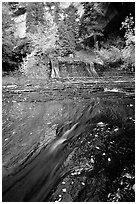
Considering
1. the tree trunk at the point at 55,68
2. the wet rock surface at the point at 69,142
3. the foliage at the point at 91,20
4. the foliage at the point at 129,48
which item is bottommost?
the wet rock surface at the point at 69,142

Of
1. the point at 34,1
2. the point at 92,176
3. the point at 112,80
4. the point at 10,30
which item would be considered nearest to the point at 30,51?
the point at 10,30

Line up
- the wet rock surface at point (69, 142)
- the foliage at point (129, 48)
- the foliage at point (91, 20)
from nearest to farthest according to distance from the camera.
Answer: the wet rock surface at point (69, 142) < the foliage at point (129, 48) < the foliage at point (91, 20)

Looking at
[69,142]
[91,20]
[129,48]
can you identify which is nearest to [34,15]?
[91,20]

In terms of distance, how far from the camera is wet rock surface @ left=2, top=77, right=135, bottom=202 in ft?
6.43

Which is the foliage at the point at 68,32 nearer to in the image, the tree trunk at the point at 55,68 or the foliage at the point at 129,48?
the tree trunk at the point at 55,68

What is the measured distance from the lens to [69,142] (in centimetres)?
233

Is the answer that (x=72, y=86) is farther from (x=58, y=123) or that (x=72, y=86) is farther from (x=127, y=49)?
(x=127, y=49)

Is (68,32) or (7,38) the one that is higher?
(68,32)

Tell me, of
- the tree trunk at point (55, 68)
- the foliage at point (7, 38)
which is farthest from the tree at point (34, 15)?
the tree trunk at point (55, 68)

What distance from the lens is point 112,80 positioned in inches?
122

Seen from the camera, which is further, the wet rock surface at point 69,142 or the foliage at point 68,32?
the foliage at point 68,32

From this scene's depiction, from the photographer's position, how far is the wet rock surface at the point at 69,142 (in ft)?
6.43

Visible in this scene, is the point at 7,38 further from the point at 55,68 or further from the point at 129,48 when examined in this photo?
the point at 129,48

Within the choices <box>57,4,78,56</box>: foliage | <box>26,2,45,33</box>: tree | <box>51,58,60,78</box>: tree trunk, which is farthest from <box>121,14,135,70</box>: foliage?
<box>26,2,45,33</box>: tree
